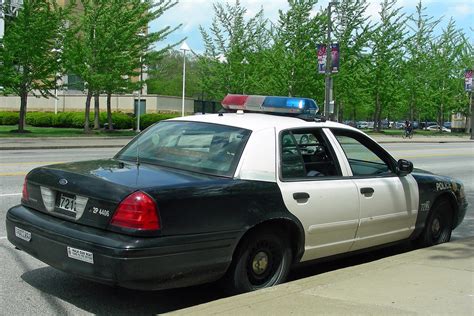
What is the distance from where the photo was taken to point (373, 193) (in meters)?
5.64

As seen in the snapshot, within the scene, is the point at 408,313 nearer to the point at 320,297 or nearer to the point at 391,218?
the point at 320,297

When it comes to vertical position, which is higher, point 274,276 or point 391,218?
point 391,218

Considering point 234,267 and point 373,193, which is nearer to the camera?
point 234,267

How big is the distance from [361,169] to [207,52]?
124ft

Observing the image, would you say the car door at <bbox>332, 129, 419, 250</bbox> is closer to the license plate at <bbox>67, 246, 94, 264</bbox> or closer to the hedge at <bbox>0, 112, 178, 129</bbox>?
the license plate at <bbox>67, 246, 94, 264</bbox>

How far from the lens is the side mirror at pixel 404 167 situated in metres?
6.02

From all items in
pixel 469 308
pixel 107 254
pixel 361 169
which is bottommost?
pixel 469 308

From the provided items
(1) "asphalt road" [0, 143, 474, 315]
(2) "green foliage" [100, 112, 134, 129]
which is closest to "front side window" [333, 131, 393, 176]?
(1) "asphalt road" [0, 143, 474, 315]

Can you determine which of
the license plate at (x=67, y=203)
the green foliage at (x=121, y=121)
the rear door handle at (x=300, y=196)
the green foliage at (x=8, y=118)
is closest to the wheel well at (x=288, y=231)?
the rear door handle at (x=300, y=196)

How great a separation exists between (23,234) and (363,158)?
146 inches

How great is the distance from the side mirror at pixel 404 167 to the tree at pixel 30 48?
2611cm

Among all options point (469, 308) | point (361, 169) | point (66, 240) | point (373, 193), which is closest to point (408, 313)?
point (469, 308)

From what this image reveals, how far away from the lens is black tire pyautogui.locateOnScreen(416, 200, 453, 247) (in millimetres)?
6613

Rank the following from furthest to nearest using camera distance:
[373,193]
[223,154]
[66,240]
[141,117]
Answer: [141,117], [373,193], [223,154], [66,240]
